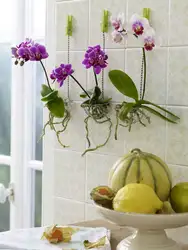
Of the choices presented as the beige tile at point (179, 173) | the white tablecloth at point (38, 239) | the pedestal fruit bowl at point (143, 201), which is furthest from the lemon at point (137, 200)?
the beige tile at point (179, 173)

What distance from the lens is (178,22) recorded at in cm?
142

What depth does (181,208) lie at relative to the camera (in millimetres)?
1149

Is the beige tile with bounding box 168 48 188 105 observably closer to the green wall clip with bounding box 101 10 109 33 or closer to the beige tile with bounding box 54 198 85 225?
the green wall clip with bounding box 101 10 109 33

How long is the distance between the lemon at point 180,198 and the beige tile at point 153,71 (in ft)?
1.15

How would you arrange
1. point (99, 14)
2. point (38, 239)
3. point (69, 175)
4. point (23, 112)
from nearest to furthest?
point (38, 239), point (99, 14), point (69, 175), point (23, 112)

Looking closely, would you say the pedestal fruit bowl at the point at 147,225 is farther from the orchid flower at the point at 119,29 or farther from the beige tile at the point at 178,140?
the orchid flower at the point at 119,29

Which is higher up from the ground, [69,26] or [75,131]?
[69,26]

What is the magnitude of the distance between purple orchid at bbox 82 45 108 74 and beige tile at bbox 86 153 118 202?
0.89 ft

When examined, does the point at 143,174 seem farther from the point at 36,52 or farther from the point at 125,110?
the point at 36,52

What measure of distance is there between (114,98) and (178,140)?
240 mm

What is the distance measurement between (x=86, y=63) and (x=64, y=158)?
355mm

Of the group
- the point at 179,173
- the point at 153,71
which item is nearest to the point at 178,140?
the point at 179,173

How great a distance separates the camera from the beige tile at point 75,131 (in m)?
1.64

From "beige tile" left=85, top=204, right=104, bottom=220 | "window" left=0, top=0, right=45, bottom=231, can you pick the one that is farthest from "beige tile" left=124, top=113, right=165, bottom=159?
"window" left=0, top=0, right=45, bottom=231
